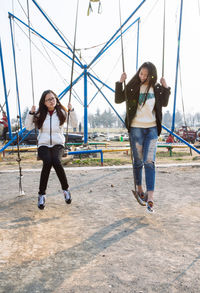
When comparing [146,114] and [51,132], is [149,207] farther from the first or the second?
[51,132]

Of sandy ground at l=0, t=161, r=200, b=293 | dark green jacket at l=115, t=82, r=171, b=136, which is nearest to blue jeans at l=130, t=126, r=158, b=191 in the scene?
dark green jacket at l=115, t=82, r=171, b=136

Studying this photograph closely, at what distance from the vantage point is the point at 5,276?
169 centimetres

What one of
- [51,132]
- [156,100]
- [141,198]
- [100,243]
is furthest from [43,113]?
[100,243]

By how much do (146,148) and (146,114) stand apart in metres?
0.37

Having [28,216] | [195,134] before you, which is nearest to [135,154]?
[28,216]

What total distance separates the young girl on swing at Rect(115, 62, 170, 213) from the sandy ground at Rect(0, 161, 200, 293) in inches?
18.2

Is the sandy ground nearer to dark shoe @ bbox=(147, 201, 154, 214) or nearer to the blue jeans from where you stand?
dark shoe @ bbox=(147, 201, 154, 214)

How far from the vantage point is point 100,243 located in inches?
86.7

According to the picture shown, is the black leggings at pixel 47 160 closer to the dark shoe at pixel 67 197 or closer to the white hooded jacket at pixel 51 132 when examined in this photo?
the white hooded jacket at pixel 51 132

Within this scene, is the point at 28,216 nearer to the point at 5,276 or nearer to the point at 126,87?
the point at 5,276

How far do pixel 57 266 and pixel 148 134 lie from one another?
174 cm

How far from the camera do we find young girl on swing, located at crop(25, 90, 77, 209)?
10.4 feet

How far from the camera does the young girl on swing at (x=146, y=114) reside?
10.00 feet

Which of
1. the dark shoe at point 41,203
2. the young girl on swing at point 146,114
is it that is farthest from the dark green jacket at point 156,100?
the dark shoe at point 41,203
